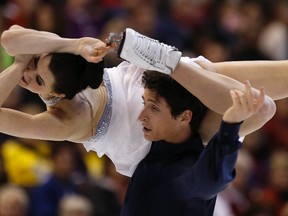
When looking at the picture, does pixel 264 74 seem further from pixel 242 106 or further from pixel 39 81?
pixel 39 81

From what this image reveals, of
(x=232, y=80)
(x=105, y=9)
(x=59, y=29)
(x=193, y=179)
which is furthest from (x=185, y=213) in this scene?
(x=105, y=9)

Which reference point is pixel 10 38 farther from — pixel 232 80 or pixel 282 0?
pixel 282 0

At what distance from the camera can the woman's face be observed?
370cm

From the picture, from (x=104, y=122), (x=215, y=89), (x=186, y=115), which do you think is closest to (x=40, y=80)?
(x=104, y=122)

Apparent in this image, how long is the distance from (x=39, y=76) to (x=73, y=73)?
0.15 metres

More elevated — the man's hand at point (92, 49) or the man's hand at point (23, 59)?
the man's hand at point (92, 49)

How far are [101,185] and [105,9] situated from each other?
2.18m

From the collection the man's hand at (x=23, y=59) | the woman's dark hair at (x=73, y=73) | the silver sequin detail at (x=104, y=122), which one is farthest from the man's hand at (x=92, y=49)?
the silver sequin detail at (x=104, y=122)

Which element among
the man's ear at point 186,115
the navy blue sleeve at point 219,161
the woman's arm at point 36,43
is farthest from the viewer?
the man's ear at point 186,115

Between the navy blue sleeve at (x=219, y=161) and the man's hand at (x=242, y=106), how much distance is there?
0.03m

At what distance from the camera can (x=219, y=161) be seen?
3.25 m

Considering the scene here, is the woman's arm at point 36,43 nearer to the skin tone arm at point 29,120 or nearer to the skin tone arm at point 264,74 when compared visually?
the skin tone arm at point 29,120

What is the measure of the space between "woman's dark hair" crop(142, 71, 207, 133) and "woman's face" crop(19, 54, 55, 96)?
39 cm

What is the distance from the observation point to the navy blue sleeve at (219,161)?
325cm
